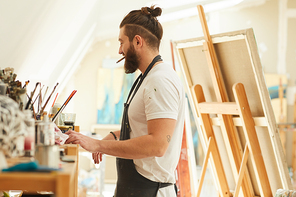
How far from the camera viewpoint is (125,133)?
4.69ft

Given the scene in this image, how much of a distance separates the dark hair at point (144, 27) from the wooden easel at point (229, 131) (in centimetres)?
79

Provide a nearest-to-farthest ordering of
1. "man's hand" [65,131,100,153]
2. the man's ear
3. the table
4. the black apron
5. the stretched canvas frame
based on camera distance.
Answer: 1. the table
2. "man's hand" [65,131,100,153]
3. the black apron
4. the man's ear
5. the stretched canvas frame

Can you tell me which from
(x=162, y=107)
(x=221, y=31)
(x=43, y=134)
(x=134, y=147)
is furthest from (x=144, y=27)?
(x=221, y=31)

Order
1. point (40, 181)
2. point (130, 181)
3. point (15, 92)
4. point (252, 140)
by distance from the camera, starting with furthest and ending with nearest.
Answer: point (252, 140), point (130, 181), point (15, 92), point (40, 181)

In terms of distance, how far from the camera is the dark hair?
1.49 meters

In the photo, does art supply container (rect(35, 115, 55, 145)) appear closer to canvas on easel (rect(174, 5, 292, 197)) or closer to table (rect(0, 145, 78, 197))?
table (rect(0, 145, 78, 197))

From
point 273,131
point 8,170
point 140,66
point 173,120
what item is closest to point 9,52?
point 140,66

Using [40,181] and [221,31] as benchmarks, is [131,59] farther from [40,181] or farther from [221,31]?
[221,31]

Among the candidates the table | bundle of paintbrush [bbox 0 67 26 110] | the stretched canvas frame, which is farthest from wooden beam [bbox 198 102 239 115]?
the table

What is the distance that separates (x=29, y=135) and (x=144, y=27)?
0.85m

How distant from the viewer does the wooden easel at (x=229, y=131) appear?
83.4 inches

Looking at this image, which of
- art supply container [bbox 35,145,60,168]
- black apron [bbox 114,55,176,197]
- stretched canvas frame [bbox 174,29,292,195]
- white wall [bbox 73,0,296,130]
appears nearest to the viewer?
art supply container [bbox 35,145,60,168]

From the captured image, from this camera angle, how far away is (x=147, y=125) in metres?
1.30

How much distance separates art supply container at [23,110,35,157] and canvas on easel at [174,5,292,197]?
1524mm
